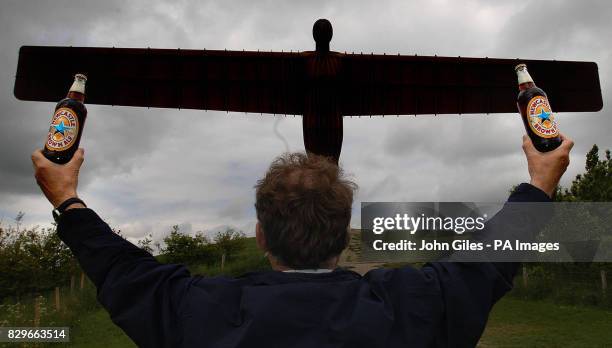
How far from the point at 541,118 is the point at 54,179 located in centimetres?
185

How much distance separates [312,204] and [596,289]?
22291mm

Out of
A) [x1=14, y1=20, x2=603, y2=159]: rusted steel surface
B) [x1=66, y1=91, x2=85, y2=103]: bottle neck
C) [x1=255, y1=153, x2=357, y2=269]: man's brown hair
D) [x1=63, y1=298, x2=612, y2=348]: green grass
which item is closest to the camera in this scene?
[x1=255, y1=153, x2=357, y2=269]: man's brown hair

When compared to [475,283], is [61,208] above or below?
above

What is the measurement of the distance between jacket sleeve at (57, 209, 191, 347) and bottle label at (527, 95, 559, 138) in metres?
1.41

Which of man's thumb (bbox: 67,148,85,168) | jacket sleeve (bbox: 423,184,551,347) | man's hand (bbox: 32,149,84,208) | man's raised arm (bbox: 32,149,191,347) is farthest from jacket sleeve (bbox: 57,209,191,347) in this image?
jacket sleeve (bbox: 423,184,551,347)

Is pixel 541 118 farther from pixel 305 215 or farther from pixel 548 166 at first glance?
pixel 305 215

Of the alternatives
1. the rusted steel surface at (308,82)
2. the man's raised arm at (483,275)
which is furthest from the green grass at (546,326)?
the man's raised arm at (483,275)

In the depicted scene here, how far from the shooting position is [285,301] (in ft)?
3.83

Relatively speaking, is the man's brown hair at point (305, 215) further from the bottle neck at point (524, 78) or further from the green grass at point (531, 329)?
the green grass at point (531, 329)

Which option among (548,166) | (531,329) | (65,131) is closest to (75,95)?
(65,131)

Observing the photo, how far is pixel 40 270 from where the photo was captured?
20.5 meters

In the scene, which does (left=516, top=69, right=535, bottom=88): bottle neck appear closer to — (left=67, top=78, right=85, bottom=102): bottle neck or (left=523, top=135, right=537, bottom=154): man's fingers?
(left=523, top=135, right=537, bottom=154): man's fingers

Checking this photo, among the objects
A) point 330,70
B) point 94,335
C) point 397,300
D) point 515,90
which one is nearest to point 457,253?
point 397,300

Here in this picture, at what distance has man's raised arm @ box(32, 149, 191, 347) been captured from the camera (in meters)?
1.27
